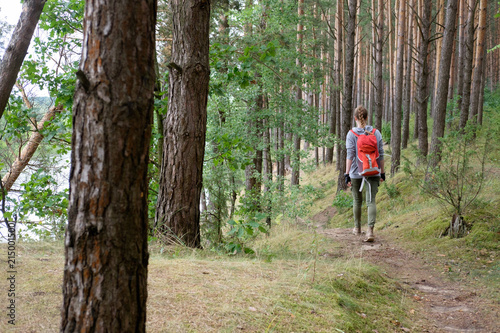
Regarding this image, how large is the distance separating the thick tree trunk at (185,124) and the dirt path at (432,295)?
2.52m

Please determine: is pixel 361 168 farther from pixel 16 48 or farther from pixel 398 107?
pixel 398 107

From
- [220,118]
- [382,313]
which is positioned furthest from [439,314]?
[220,118]

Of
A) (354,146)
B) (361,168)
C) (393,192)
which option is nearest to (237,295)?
(361,168)

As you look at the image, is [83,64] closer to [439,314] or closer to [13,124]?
[439,314]

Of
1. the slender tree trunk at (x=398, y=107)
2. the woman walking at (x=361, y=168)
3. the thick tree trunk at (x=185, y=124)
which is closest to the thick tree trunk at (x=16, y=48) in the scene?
the thick tree trunk at (x=185, y=124)

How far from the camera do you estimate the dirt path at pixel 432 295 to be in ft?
11.1

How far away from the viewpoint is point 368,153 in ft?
20.4

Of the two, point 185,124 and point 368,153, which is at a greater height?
point 185,124

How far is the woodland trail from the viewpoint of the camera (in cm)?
338

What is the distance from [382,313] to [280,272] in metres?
1.05

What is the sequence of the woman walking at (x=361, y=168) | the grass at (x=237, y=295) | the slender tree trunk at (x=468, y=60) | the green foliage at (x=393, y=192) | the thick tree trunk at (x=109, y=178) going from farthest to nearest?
the slender tree trunk at (x=468, y=60)
the green foliage at (x=393, y=192)
the woman walking at (x=361, y=168)
the grass at (x=237, y=295)
the thick tree trunk at (x=109, y=178)

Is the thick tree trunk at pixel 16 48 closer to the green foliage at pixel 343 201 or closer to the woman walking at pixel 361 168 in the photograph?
the woman walking at pixel 361 168

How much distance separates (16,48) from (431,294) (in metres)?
5.72

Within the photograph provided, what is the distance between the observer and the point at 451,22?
29.2 ft
